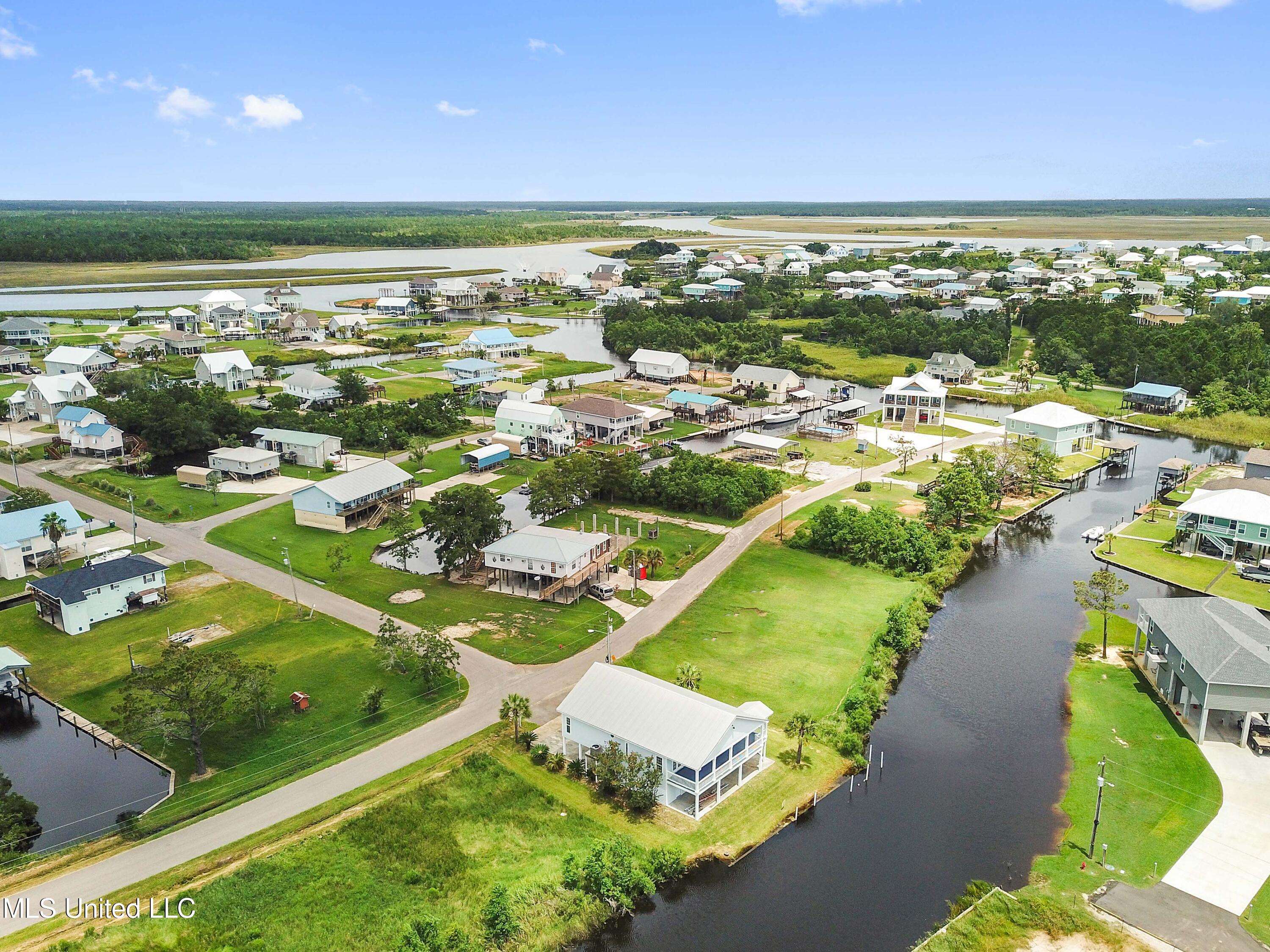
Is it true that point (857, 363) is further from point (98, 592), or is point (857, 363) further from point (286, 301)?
point (98, 592)

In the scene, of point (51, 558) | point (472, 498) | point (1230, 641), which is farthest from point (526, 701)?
point (51, 558)

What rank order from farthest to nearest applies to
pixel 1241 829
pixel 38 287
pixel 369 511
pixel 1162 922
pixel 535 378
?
1. pixel 38 287
2. pixel 535 378
3. pixel 369 511
4. pixel 1241 829
5. pixel 1162 922

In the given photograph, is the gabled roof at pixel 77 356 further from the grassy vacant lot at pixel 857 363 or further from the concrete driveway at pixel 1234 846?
the concrete driveway at pixel 1234 846

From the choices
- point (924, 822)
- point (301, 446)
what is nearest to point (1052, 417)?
point (924, 822)

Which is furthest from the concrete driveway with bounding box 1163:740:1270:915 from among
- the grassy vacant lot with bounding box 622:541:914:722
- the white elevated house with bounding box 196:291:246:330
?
the white elevated house with bounding box 196:291:246:330

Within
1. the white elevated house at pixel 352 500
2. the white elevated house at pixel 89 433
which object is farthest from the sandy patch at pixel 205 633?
the white elevated house at pixel 89 433

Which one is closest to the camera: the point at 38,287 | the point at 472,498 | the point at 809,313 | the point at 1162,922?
the point at 1162,922

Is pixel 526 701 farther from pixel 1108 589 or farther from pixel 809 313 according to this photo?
pixel 809 313
